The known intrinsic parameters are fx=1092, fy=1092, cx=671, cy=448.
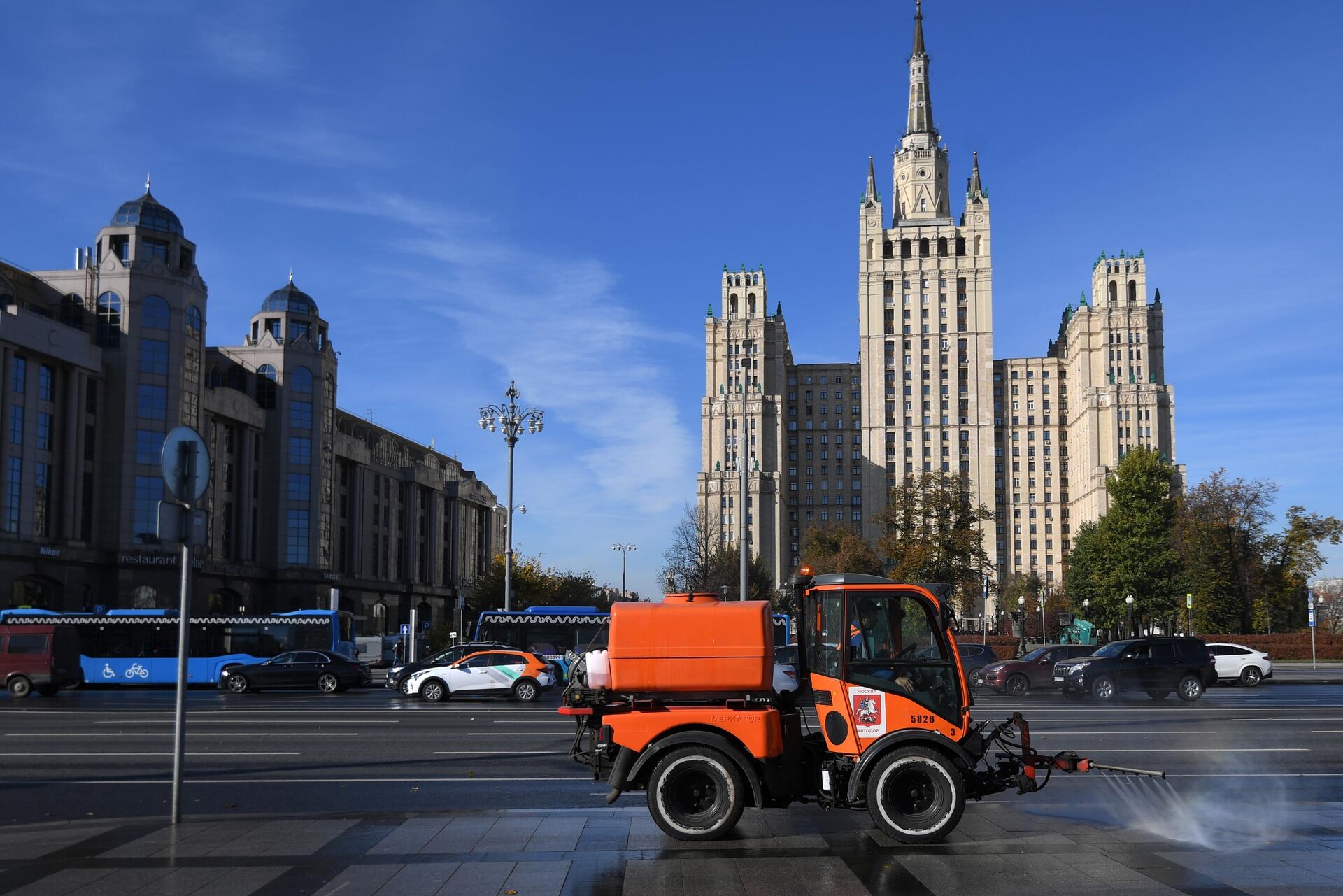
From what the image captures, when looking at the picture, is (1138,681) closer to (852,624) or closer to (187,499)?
(852,624)

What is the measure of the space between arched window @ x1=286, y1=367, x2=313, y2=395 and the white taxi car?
5182 centimetres

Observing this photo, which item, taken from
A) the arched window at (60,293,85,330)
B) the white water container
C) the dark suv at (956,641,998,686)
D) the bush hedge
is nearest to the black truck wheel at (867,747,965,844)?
the white water container

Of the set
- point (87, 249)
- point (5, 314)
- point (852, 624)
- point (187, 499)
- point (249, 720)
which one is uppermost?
point (87, 249)

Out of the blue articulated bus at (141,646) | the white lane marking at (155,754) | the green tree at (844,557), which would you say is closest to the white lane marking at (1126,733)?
the white lane marking at (155,754)

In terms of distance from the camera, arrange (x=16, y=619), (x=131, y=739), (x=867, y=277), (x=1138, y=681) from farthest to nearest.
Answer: (x=867, y=277), (x=16, y=619), (x=1138, y=681), (x=131, y=739)

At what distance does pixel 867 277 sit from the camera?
14962 centimetres

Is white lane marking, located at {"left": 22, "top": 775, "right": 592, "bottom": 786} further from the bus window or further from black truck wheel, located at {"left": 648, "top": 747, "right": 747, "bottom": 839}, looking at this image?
the bus window

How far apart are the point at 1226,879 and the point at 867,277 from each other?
478ft

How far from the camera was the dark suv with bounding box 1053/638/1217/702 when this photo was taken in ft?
91.5

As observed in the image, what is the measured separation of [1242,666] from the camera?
3506 centimetres

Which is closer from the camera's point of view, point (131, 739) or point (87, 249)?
point (131, 739)

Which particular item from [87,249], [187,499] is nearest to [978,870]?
[187,499]

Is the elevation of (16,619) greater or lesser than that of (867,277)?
lesser

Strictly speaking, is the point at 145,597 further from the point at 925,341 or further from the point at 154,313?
the point at 925,341
